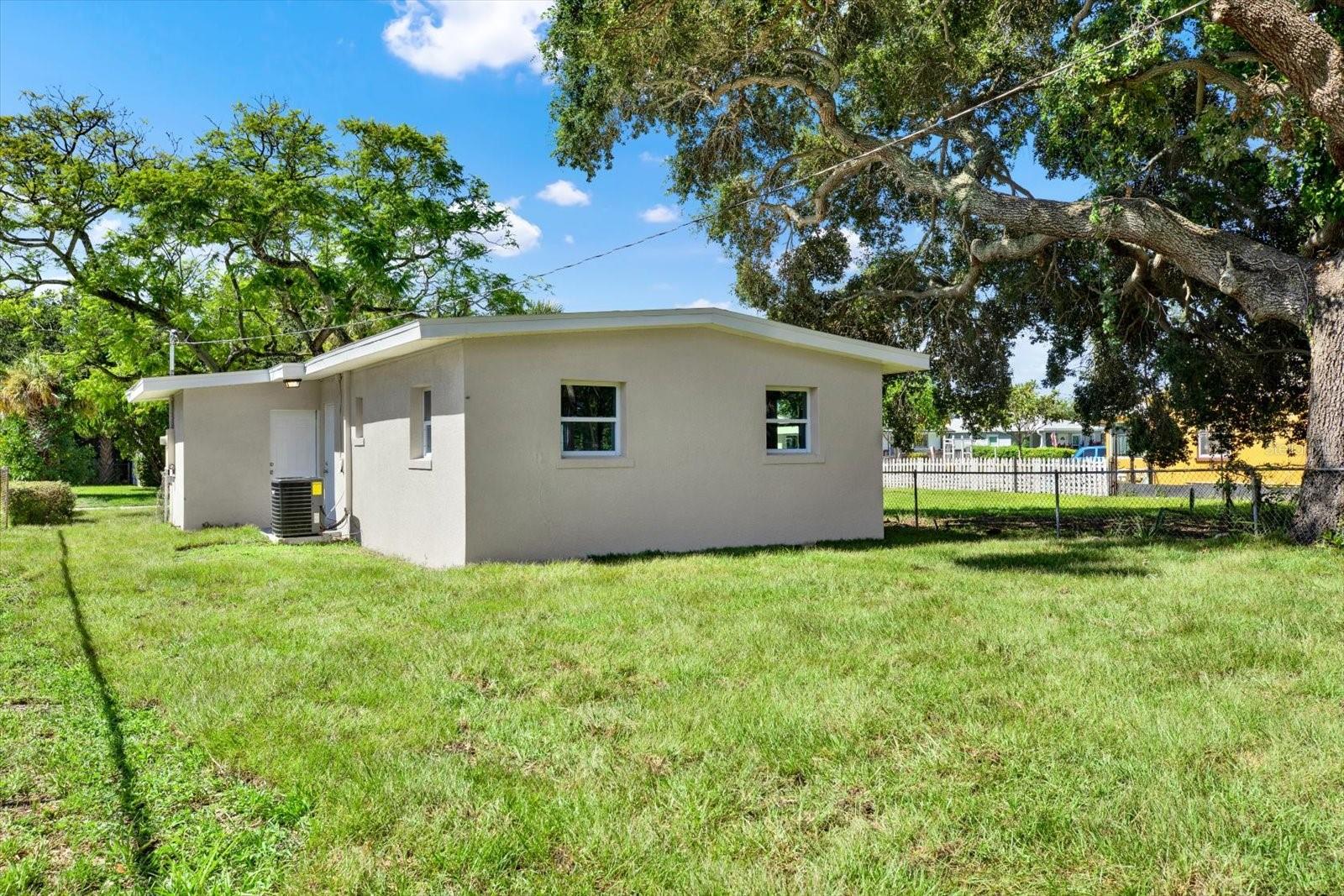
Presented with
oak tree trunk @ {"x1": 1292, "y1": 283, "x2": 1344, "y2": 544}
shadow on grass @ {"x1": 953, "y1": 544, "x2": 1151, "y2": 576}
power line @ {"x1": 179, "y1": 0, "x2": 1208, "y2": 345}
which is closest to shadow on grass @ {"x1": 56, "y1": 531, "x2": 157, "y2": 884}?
shadow on grass @ {"x1": 953, "y1": 544, "x2": 1151, "y2": 576}

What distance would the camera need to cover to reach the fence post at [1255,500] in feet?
41.0

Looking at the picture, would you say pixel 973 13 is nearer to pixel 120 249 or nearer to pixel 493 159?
pixel 493 159

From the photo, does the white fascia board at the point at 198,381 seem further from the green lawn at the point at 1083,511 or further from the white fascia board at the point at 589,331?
the green lawn at the point at 1083,511

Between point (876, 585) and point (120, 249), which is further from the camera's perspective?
point (120, 249)

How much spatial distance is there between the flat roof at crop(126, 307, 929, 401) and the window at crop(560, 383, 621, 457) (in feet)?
2.67

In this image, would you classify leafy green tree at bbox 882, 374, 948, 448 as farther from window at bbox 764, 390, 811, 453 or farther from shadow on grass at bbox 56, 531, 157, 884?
shadow on grass at bbox 56, 531, 157, 884

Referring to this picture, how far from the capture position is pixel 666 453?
11.6 metres

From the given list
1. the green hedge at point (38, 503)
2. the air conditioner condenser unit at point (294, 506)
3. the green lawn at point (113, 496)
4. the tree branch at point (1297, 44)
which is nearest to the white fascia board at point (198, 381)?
the air conditioner condenser unit at point (294, 506)

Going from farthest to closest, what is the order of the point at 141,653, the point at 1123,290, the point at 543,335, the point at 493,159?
1. the point at 493,159
2. the point at 1123,290
3. the point at 543,335
4. the point at 141,653

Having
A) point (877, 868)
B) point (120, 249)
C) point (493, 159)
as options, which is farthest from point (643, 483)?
point (120, 249)

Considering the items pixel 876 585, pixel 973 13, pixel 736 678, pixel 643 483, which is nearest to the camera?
pixel 736 678

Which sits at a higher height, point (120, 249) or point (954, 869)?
point (120, 249)

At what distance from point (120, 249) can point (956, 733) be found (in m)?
24.4

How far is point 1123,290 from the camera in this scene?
15.3 meters
